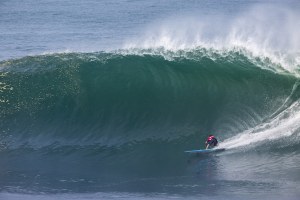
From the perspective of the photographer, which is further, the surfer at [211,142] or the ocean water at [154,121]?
the surfer at [211,142]

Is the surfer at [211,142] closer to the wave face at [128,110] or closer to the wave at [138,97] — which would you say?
the wave face at [128,110]

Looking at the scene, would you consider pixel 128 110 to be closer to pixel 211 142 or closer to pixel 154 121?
pixel 154 121

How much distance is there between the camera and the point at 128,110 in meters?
22.8

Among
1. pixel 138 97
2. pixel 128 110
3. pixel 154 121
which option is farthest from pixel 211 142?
pixel 138 97

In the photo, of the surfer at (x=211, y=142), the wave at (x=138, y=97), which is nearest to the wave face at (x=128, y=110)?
the wave at (x=138, y=97)

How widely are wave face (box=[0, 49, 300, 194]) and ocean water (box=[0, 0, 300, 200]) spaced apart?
4cm

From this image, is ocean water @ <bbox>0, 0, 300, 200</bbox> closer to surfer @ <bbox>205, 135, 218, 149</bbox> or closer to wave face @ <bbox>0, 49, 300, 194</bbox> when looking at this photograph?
wave face @ <bbox>0, 49, 300, 194</bbox>

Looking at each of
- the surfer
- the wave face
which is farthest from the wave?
the surfer

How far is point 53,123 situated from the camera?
885 inches

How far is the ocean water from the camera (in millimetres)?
17719

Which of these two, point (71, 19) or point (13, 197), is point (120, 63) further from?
point (71, 19)

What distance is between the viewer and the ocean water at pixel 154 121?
58.1ft

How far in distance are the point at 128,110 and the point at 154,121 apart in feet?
4.12

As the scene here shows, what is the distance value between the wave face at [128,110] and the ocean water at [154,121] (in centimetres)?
4
